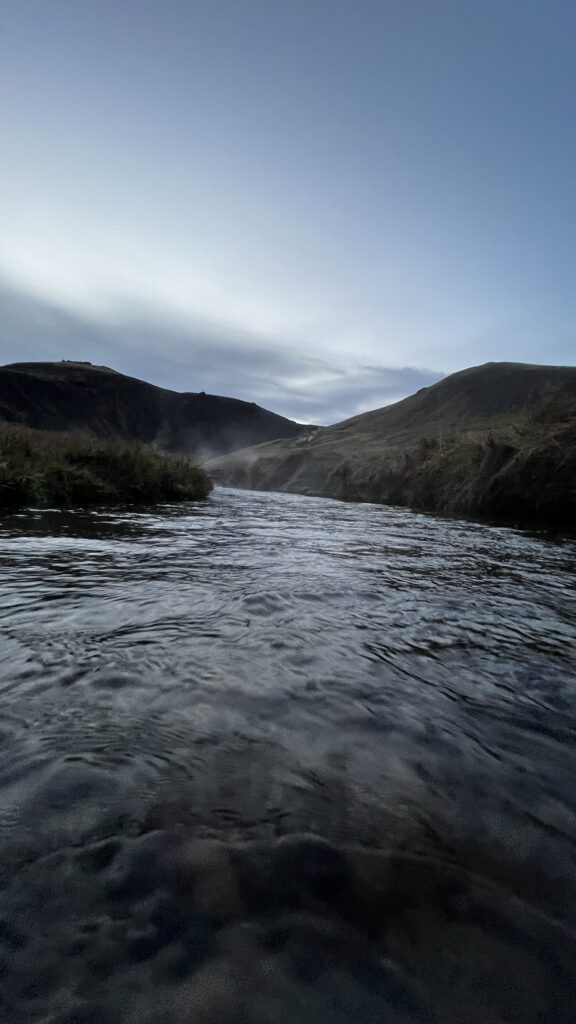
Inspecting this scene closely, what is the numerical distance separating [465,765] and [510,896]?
45cm

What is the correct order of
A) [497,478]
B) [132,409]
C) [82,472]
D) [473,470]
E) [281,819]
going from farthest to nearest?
1. [132,409]
2. [473,470]
3. [497,478]
4. [82,472]
5. [281,819]

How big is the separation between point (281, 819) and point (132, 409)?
110381 mm

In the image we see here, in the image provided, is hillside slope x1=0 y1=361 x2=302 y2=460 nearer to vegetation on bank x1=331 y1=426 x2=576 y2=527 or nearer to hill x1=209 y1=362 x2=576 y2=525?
hill x1=209 y1=362 x2=576 y2=525

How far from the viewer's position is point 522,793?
1270 mm

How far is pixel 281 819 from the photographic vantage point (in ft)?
3.65

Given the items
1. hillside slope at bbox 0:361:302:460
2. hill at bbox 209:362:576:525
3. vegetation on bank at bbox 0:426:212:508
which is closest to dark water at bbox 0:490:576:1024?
vegetation on bank at bbox 0:426:212:508

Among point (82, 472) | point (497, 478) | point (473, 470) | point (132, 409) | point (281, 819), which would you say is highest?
point (132, 409)

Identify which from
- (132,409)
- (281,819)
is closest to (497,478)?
(281,819)

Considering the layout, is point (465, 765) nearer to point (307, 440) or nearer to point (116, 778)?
point (116, 778)

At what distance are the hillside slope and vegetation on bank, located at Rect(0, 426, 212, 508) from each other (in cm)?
6602

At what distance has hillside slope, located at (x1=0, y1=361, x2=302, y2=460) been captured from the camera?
8431 cm

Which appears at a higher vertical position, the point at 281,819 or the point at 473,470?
the point at 473,470

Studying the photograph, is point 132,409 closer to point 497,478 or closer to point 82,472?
point 497,478

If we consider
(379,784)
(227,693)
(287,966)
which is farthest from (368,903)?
(227,693)
